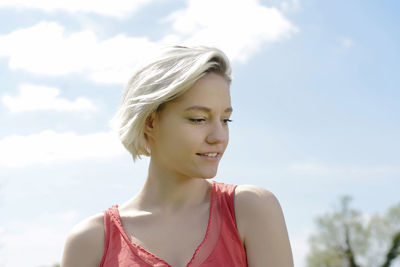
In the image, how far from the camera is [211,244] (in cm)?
297

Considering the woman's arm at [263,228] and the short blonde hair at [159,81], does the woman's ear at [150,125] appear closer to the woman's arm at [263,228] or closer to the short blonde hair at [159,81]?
the short blonde hair at [159,81]

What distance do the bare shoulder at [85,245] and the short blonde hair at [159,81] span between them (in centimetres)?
53

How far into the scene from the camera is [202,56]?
3.00m

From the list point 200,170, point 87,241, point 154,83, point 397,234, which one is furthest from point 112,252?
point 397,234

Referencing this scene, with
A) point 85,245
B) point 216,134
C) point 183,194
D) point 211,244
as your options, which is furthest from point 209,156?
point 85,245

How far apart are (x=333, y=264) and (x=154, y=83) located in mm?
31134

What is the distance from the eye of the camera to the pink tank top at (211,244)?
292cm

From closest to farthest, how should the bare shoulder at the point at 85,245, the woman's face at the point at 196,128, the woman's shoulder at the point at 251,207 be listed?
the woman's face at the point at 196,128
the woman's shoulder at the point at 251,207
the bare shoulder at the point at 85,245

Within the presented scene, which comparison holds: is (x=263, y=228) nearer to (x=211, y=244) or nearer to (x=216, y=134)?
(x=211, y=244)

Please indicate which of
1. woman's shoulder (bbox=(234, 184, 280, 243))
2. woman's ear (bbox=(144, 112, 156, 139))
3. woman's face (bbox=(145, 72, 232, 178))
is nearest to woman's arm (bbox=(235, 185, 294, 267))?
woman's shoulder (bbox=(234, 184, 280, 243))

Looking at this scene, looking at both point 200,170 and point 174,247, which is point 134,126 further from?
point 174,247

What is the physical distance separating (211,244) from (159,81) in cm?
93

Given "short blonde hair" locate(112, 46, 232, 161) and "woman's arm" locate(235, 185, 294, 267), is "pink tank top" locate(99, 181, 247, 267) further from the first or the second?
"short blonde hair" locate(112, 46, 232, 161)

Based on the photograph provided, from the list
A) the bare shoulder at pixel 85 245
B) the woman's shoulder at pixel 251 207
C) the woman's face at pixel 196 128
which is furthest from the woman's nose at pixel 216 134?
the bare shoulder at pixel 85 245
